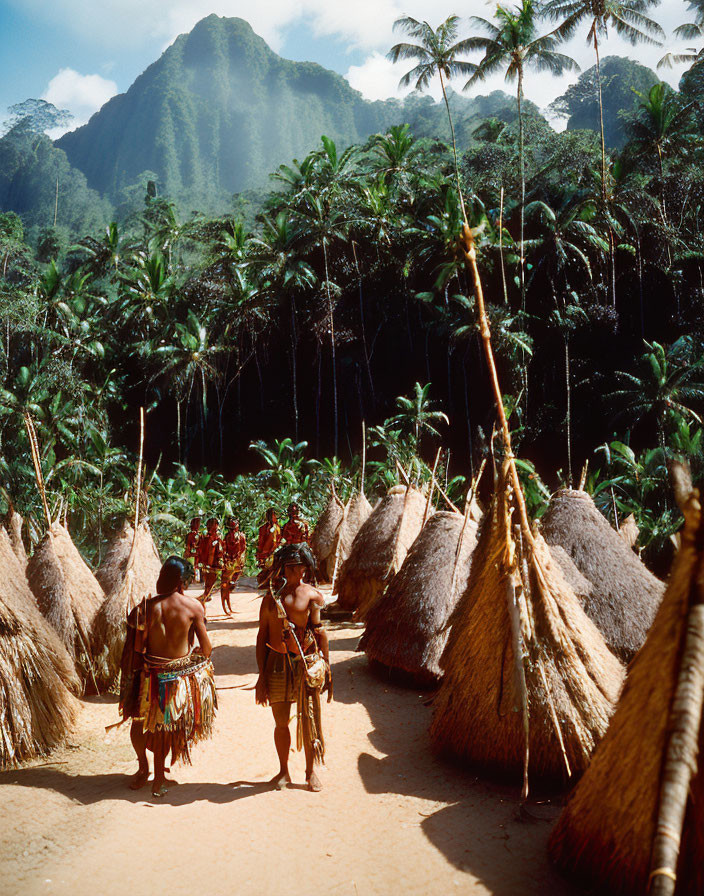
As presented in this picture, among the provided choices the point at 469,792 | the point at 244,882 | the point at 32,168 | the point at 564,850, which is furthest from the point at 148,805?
the point at 32,168

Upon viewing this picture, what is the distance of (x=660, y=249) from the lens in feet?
73.9

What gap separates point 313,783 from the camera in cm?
393

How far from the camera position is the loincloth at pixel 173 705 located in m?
3.86

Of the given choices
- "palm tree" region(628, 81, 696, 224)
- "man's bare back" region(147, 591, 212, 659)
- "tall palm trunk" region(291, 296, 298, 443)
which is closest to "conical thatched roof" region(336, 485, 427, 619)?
"man's bare back" region(147, 591, 212, 659)

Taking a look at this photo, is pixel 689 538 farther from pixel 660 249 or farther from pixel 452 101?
pixel 452 101

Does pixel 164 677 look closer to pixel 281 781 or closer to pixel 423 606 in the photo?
pixel 281 781

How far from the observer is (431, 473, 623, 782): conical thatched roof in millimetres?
3883

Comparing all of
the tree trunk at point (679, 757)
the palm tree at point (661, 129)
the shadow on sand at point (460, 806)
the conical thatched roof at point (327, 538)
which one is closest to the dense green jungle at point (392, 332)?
the palm tree at point (661, 129)

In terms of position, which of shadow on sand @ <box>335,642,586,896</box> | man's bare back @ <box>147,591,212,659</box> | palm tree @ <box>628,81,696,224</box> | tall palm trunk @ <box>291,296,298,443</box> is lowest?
shadow on sand @ <box>335,642,586,896</box>

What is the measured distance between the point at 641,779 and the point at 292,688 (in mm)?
1977

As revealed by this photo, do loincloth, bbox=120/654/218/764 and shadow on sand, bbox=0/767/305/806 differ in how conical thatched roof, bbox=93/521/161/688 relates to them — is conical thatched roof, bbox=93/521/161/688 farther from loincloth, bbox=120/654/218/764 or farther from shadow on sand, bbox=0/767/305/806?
loincloth, bbox=120/654/218/764

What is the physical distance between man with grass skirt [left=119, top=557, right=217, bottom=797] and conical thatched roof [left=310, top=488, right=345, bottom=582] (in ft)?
25.7

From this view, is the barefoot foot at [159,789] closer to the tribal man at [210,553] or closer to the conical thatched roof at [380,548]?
the conical thatched roof at [380,548]

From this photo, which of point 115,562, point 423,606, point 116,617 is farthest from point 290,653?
point 115,562
